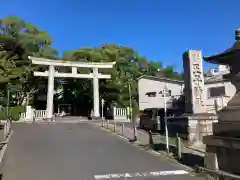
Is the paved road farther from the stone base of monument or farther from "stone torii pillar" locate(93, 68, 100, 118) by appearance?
"stone torii pillar" locate(93, 68, 100, 118)

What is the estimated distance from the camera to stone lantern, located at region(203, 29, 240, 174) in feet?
26.2

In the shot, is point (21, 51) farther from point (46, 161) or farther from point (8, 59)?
point (46, 161)

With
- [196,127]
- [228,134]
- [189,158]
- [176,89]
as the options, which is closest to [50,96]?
[176,89]

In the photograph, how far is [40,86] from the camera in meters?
36.5

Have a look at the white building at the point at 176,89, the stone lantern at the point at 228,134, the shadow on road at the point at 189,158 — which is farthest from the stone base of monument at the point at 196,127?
the white building at the point at 176,89

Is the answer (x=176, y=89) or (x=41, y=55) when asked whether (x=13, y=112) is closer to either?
(x=41, y=55)

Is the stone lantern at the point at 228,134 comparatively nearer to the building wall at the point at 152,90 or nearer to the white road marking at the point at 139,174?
the white road marking at the point at 139,174

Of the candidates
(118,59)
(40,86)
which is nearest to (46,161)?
(40,86)

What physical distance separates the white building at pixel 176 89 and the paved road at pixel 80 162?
16.5 meters

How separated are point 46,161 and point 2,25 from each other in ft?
101

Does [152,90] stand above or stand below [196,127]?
above

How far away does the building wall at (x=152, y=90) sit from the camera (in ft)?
125

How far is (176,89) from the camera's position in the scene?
37.5 meters

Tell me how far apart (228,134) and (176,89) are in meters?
29.5
